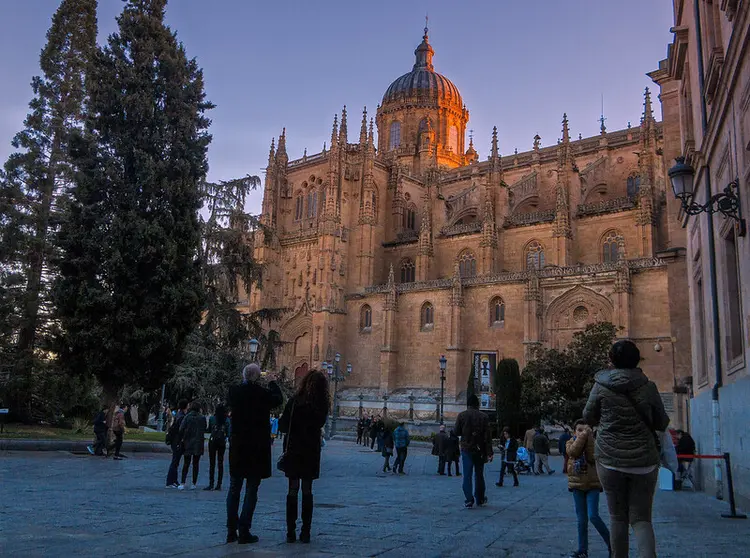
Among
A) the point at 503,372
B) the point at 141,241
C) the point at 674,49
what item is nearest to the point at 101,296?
the point at 141,241

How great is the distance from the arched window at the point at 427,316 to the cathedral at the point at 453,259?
0.10 m

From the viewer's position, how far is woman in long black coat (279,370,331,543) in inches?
221

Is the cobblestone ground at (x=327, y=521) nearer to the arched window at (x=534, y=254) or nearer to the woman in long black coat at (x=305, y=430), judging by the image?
the woman in long black coat at (x=305, y=430)

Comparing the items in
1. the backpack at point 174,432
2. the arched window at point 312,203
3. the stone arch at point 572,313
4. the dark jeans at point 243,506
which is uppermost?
the arched window at point 312,203

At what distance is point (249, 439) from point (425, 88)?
56.7 m

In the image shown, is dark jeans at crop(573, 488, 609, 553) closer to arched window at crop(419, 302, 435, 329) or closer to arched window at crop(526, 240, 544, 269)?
arched window at crop(526, 240, 544, 269)

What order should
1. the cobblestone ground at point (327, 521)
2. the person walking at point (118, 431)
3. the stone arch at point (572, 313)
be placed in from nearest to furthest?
the cobblestone ground at point (327, 521), the person walking at point (118, 431), the stone arch at point (572, 313)

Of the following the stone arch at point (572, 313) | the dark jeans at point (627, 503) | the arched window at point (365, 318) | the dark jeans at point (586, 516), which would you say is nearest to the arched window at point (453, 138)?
the arched window at point (365, 318)

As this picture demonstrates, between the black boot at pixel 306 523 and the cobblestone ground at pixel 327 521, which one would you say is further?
the black boot at pixel 306 523

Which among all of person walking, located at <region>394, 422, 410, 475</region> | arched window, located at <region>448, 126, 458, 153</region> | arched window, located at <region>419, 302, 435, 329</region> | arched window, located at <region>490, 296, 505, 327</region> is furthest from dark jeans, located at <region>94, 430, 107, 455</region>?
arched window, located at <region>448, 126, 458, 153</region>

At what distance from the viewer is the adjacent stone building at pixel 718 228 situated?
323 inches

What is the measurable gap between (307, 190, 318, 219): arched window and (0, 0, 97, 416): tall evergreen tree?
92.9ft

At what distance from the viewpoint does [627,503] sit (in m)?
4.09

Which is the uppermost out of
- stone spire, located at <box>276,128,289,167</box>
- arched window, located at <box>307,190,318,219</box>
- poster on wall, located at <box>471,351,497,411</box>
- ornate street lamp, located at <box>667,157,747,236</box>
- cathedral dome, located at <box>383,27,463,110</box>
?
cathedral dome, located at <box>383,27,463,110</box>
